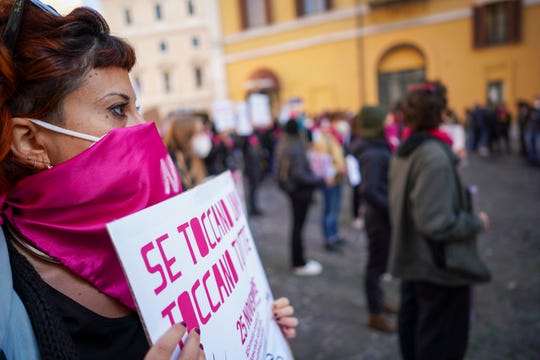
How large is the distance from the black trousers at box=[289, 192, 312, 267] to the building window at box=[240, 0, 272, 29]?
16.4m

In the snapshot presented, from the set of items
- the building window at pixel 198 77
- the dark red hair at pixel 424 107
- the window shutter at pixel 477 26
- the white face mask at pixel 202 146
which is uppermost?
the building window at pixel 198 77

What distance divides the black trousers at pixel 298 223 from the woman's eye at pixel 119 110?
11.7 ft

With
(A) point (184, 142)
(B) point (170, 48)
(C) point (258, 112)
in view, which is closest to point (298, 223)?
(A) point (184, 142)

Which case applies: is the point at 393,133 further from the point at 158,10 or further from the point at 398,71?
the point at 158,10

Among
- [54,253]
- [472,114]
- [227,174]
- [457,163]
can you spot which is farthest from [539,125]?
[54,253]

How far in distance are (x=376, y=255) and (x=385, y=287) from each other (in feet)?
2.91

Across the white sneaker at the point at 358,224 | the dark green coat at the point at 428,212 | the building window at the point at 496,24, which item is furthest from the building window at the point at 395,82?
the dark green coat at the point at 428,212

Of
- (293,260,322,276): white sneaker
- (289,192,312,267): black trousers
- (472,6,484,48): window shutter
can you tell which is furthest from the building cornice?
(293,260,322,276): white sneaker

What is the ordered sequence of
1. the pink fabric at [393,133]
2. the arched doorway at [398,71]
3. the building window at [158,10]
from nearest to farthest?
the pink fabric at [393,133] → the arched doorway at [398,71] → the building window at [158,10]

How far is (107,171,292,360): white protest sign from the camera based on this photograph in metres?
0.69

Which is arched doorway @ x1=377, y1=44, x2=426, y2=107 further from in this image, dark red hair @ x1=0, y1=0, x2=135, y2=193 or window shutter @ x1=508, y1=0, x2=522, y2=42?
dark red hair @ x1=0, y1=0, x2=135, y2=193

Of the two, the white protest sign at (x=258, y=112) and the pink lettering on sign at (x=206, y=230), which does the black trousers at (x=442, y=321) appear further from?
the white protest sign at (x=258, y=112)

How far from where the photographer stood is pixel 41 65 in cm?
86

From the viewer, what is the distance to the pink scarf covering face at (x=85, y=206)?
0.86 m
